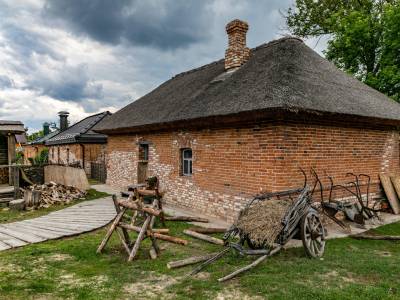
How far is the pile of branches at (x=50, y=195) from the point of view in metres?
10.4

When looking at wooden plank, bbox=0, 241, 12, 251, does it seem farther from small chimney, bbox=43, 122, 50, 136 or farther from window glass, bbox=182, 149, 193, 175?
small chimney, bbox=43, 122, 50, 136

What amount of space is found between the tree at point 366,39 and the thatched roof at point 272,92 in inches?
310

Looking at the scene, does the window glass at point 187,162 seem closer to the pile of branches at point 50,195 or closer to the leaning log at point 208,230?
the leaning log at point 208,230

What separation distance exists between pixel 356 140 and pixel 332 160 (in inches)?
49.4

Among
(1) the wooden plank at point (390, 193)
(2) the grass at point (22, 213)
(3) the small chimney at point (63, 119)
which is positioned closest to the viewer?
(2) the grass at point (22, 213)

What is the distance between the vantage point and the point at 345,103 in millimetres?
8242

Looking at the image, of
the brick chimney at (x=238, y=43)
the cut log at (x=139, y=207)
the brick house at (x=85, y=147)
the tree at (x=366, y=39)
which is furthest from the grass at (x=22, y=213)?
the tree at (x=366, y=39)

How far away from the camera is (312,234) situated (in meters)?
5.57

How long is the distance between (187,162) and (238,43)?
455 centimetres

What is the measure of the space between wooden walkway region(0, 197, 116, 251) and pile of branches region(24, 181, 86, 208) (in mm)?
1178

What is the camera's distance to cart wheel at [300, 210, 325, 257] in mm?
5426

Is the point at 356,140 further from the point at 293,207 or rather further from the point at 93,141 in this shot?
the point at 93,141

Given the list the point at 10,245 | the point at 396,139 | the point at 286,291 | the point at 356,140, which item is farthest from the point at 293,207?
the point at 396,139

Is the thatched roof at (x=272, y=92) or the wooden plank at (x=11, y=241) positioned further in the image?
the thatched roof at (x=272, y=92)
